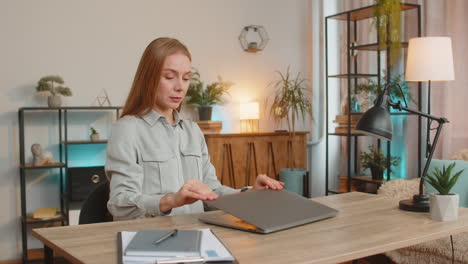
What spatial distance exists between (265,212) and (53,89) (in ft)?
9.39

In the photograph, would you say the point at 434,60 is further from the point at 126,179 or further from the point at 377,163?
the point at 126,179

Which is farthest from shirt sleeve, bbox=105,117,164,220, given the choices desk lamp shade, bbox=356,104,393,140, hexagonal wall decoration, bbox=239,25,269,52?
hexagonal wall decoration, bbox=239,25,269,52

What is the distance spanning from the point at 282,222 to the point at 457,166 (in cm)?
205

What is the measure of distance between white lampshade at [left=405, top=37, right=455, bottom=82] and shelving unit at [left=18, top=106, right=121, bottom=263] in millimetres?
2221

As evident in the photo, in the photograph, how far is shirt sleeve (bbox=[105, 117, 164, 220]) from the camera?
5.04 ft

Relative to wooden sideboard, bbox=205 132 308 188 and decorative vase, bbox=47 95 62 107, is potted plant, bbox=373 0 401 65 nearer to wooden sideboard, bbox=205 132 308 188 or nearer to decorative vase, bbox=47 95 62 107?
wooden sideboard, bbox=205 132 308 188

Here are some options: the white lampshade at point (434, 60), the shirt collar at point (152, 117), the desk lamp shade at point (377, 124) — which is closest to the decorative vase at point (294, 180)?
the white lampshade at point (434, 60)

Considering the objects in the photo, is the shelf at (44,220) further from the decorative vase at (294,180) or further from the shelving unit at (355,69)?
the shelving unit at (355,69)

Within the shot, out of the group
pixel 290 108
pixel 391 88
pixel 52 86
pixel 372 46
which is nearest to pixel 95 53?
pixel 52 86

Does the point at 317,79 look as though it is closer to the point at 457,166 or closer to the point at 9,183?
the point at 457,166

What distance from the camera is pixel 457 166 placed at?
2.96 meters

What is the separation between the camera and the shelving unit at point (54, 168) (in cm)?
362

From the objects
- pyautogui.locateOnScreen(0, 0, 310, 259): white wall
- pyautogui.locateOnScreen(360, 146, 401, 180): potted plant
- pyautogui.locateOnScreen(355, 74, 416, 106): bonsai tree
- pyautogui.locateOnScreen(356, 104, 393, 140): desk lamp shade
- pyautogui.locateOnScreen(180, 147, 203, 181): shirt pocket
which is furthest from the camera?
pyautogui.locateOnScreen(360, 146, 401, 180): potted plant

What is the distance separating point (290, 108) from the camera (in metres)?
4.93
